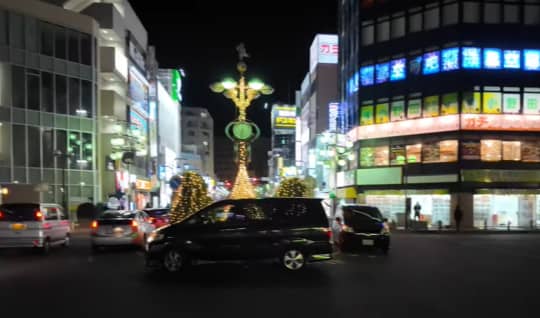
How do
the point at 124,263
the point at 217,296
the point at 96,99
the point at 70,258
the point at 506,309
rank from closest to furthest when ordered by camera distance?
the point at 506,309, the point at 217,296, the point at 124,263, the point at 70,258, the point at 96,99

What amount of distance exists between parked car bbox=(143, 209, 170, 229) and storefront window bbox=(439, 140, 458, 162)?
23.4 metres

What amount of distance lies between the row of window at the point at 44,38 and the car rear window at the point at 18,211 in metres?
25.0

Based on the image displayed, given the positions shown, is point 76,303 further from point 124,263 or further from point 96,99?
point 96,99

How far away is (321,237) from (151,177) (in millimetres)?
59279

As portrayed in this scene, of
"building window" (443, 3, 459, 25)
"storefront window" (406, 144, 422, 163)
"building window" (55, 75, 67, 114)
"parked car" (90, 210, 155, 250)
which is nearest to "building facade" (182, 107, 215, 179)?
"building window" (55, 75, 67, 114)

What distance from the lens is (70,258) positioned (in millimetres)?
16938

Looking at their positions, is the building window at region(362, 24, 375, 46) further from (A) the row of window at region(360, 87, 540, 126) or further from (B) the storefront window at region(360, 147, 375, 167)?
Result: (B) the storefront window at region(360, 147, 375, 167)

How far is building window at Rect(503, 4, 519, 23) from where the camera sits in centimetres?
3859

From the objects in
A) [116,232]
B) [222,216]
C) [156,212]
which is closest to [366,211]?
[222,216]

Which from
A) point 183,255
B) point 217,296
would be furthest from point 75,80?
point 217,296

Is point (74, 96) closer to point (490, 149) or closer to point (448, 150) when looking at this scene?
point (448, 150)

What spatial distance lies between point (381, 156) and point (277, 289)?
33.6 meters

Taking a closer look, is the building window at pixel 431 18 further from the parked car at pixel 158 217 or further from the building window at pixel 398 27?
the parked car at pixel 158 217

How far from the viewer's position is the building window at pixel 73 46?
1700 inches
